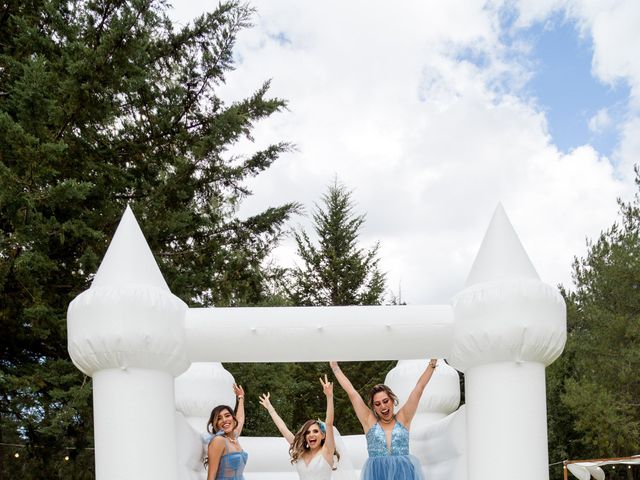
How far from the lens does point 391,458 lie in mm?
4301

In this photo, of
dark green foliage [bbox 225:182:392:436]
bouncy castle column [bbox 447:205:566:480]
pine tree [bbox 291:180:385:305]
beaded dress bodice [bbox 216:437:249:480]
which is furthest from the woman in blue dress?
pine tree [bbox 291:180:385:305]

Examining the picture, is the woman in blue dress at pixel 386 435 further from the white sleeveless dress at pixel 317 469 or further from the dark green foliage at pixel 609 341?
the dark green foliage at pixel 609 341

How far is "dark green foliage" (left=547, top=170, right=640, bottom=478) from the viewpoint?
14.5 m

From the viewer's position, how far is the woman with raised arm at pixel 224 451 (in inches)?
179

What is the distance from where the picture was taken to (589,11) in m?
10.2

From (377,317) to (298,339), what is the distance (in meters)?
0.42

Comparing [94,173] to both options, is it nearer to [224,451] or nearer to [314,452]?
[224,451]

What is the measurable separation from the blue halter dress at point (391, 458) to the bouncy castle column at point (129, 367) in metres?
1.24

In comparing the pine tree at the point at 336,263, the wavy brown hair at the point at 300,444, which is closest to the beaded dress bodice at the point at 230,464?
the wavy brown hair at the point at 300,444

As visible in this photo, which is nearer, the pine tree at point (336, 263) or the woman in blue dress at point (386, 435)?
the woman in blue dress at point (386, 435)

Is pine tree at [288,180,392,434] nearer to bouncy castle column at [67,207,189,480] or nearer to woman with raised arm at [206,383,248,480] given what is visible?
woman with raised arm at [206,383,248,480]

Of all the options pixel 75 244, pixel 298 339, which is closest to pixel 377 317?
pixel 298 339

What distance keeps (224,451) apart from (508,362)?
192 centimetres

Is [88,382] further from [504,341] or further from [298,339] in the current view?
[504,341]
